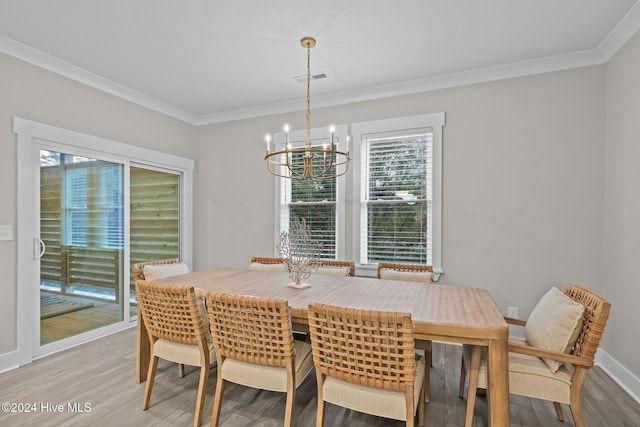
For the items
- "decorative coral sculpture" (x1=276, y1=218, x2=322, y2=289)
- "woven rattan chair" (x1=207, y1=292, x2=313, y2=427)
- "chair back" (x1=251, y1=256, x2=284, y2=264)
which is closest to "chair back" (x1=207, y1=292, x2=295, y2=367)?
"woven rattan chair" (x1=207, y1=292, x2=313, y2=427)

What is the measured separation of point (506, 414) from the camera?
5.12 feet

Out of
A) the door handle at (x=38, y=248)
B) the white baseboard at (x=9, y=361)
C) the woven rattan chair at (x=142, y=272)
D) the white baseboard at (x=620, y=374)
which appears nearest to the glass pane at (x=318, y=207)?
the woven rattan chair at (x=142, y=272)

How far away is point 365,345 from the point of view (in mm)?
1524

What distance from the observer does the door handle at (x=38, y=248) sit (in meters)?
3.00

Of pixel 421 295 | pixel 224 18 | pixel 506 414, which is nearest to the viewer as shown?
pixel 506 414

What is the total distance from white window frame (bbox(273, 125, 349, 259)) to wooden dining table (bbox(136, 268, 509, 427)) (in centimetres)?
90

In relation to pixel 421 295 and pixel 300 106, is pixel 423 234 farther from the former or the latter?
pixel 300 106

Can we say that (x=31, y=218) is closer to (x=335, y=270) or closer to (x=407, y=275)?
(x=335, y=270)

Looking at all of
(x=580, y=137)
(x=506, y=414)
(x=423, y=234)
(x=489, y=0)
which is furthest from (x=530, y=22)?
(x=506, y=414)

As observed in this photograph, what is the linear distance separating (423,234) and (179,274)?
8.47ft

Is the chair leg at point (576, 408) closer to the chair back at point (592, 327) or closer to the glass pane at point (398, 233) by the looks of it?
the chair back at point (592, 327)

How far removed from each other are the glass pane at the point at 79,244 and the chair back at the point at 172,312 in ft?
5.91

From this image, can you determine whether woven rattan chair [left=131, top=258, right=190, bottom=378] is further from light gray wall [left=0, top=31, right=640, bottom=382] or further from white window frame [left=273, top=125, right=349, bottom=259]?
white window frame [left=273, top=125, right=349, bottom=259]

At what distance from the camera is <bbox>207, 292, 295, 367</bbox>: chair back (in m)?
1.69
